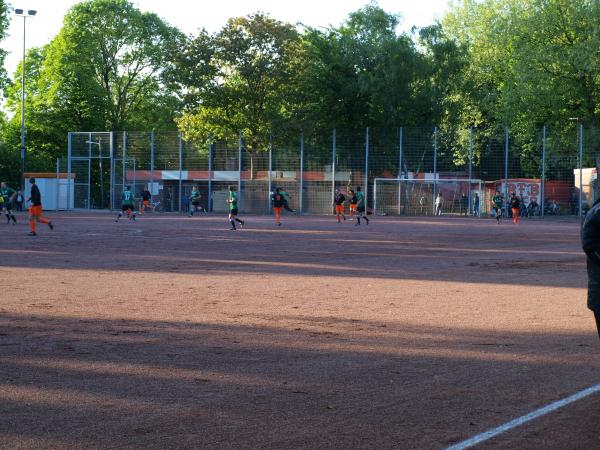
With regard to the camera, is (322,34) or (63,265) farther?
(322,34)

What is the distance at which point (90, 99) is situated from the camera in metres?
74.4

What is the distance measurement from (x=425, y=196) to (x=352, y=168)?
5.19 metres

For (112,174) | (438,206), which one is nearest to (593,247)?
(438,206)

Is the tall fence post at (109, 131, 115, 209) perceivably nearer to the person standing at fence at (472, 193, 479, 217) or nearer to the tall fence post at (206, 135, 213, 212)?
the tall fence post at (206, 135, 213, 212)

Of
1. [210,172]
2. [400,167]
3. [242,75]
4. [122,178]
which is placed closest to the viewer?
[400,167]

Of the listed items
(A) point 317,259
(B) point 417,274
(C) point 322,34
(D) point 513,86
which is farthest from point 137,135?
(B) point 417,274

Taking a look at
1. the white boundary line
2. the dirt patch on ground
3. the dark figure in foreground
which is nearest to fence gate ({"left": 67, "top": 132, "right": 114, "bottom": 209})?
the dirt patch on ground

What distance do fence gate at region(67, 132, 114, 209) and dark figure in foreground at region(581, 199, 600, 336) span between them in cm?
5998

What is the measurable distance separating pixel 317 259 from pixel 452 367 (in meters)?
13.3

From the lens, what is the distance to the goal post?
191ft

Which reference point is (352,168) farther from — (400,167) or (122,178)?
(122,178)

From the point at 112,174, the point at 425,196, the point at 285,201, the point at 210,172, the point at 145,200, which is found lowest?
the point at 145,200

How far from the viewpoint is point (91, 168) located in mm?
65562

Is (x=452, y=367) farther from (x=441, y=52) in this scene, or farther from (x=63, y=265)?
(x=441, y=52)
